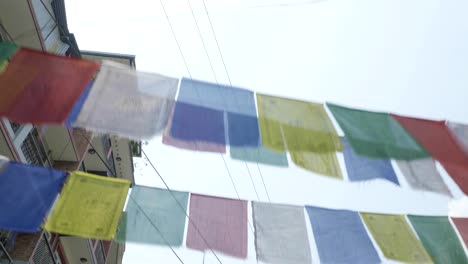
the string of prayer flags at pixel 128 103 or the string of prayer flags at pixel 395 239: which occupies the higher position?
the string of prayer flags at pixel 128 103

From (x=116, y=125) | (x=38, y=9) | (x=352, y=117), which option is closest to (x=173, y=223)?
(x=116, y=125)

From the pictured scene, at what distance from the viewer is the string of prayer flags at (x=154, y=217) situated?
18.6 feet

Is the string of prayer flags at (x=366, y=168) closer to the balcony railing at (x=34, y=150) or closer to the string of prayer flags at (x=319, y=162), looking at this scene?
the string of prayer flags at (x=319, y=162)

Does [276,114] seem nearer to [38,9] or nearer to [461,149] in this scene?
[461,149]

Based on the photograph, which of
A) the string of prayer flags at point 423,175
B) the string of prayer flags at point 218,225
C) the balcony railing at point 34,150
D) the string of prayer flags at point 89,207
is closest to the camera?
the string of prayer flags at point 89,207

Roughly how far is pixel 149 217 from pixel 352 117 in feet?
11.3

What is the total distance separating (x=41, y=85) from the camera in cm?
498

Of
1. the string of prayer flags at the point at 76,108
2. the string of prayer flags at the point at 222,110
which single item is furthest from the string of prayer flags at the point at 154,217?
the string of prayer flags at the point at 76,108

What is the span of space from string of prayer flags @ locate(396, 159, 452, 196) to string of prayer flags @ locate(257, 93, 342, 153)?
42.9 inches

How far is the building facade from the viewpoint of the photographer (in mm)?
8539

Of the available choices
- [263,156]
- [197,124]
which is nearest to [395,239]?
[263,156]

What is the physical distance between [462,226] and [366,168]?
2324 mm

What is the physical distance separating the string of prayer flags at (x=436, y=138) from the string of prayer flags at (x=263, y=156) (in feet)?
7.31

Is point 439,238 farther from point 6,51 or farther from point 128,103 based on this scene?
point 6,51
